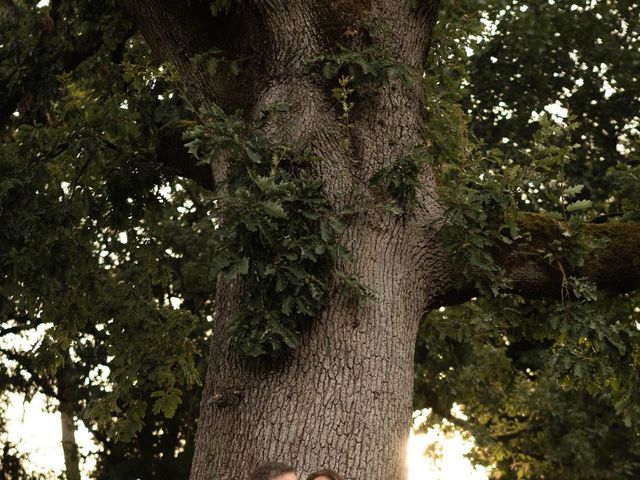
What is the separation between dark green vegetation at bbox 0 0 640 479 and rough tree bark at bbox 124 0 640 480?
158mm

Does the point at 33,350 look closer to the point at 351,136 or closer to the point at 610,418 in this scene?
the point at 351,136

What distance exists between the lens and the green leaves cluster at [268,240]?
5301mm

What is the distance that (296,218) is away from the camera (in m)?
5.60

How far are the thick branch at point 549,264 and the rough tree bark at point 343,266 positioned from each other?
5.1 inches

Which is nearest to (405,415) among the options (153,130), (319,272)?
(319,272)

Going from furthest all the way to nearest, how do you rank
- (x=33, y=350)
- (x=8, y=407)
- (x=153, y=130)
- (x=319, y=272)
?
(x=8, y=407) < (x=33, y=350) < (x=153, y=130) < (x=319, y=272)

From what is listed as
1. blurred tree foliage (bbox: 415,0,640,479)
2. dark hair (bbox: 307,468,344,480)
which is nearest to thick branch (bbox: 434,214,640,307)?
dark hair (bbox: 307,468,344,480)

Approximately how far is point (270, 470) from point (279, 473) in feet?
0.20

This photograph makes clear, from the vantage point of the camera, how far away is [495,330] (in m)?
7.27

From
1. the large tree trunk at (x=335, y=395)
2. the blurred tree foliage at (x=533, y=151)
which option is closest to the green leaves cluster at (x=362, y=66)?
the large tree trunk at (x=335, y=395)

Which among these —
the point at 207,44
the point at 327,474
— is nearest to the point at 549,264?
the point at 327,474

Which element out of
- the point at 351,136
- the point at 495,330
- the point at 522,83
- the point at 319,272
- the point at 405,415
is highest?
the point at 522,83

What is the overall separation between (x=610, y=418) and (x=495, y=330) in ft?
29.6

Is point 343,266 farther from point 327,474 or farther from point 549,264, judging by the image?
point 549,264
